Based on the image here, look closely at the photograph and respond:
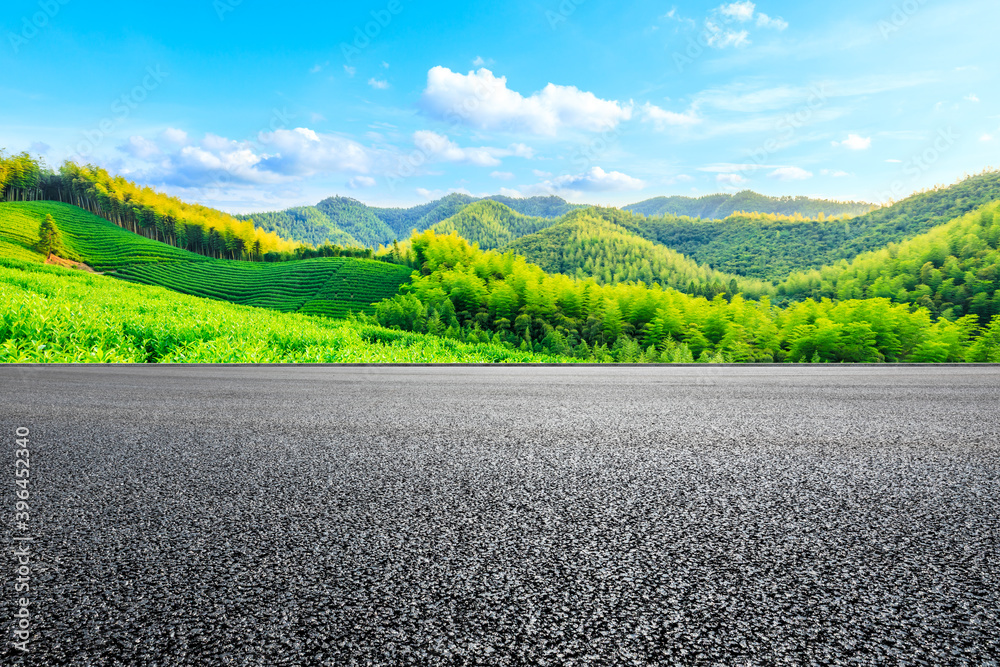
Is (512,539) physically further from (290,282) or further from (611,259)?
(611,259)

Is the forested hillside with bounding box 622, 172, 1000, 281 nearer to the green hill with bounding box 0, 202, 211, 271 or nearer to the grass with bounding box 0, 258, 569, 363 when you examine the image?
the grass with bounding box 0, 258, 569, 363

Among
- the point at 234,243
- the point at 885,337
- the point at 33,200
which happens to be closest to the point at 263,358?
the point at 885,337

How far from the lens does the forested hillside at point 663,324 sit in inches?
803

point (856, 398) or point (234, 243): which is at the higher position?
point (234, 243)

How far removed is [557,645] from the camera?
1.37 m

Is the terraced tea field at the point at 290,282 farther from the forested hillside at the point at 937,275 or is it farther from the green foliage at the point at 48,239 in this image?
the forested hillside at the point at 937,275

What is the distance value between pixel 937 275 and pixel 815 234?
167 ft

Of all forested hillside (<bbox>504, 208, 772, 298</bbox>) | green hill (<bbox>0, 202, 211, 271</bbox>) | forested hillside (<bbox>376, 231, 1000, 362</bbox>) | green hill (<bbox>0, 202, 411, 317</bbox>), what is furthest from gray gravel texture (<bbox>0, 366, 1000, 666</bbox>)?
forested hillside (<bbox>504, 208, 772, 298</bbox>)

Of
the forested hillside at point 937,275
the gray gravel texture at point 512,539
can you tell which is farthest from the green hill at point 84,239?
the forested hillside at point 937,275

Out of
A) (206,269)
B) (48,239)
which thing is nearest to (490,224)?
(206,269)

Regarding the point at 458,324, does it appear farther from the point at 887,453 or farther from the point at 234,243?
the point at 234,243

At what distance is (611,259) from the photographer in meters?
79.9

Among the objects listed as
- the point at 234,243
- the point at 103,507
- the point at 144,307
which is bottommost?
the point at 103,507

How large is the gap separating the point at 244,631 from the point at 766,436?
3.61 metres
